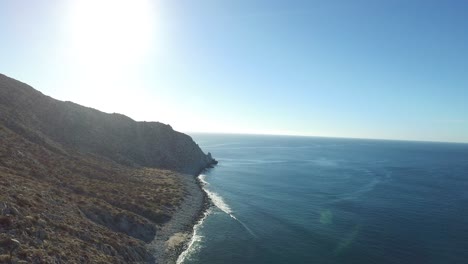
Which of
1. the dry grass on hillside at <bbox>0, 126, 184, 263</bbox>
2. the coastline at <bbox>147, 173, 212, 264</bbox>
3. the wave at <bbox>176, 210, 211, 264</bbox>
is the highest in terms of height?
the dry grass on hillside at <bbox>0, 126, 184, 263</bbox>

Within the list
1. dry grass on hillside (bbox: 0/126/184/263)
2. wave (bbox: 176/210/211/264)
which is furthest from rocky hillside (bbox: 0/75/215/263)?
wave (bbox: 176/210/211/264)

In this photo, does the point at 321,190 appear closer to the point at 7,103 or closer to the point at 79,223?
the point at 79,223

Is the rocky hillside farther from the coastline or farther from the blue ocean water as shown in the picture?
the blue ocean water

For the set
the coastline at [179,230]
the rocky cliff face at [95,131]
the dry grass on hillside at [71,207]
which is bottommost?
the coastline at [179,230]

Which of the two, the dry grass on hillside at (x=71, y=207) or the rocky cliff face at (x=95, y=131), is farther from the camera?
the rocky cliff face at (x=95, y=131)

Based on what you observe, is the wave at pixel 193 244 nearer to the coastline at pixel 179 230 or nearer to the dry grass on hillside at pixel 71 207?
the coastline at pixel 179 230

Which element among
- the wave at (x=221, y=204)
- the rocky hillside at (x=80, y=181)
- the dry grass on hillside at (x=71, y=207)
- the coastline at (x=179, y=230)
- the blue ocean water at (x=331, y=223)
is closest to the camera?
the dry grass on hillside at (x=71, y=207)

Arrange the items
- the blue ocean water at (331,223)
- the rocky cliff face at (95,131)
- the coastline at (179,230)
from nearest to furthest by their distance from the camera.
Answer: the coastline at (179,230) < the blue ocean water at (331,223) < the rocky cliff face at (95,131)

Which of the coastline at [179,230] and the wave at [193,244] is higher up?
the coastline at [179,230]

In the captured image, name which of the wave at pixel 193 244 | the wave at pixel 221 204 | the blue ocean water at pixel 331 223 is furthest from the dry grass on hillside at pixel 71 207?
the wave at pixel 221 204
